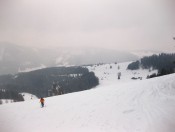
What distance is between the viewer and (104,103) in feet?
71.1

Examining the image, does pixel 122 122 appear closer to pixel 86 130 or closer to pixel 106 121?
pixel 106 121

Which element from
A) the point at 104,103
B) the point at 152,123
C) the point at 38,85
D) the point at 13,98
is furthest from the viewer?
the point at 38,85

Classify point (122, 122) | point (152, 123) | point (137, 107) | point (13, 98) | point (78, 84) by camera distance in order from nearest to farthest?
1. point (152, 123)
2. point (122, 122)
3. point (137, 107)
4. point (13, 98)
5. point (78, 84)

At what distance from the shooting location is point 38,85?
16862cm

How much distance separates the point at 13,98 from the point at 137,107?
104m

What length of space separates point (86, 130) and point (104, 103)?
678cm

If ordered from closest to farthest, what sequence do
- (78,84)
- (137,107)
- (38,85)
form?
(137,107)
(78,84)
(38,85)

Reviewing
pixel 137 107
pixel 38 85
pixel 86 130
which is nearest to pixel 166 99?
pixel 137 107

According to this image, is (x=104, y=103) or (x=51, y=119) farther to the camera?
(x=104, y=103)

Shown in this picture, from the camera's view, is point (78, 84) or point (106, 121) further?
point (78, 84)

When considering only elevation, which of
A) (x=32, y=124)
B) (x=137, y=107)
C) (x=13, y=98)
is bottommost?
(x=13, y=98)

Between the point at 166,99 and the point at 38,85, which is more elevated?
the point at 166,99

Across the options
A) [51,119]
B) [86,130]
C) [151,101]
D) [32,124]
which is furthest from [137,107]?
[32,124]

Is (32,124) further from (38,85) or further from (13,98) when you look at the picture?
(38,85)
